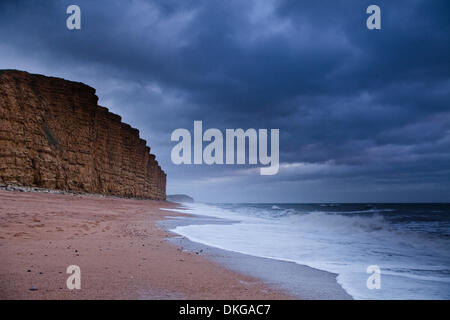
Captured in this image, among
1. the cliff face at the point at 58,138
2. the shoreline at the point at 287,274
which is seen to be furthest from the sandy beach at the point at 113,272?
the cliff face at the point at 58,138

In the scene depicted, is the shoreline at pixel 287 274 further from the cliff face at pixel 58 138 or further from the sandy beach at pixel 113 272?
the cliff face at pixel 58 138

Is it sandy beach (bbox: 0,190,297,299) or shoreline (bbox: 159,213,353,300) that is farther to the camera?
shoreline (bbox: 159,213,353,300)

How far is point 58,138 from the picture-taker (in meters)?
25.2

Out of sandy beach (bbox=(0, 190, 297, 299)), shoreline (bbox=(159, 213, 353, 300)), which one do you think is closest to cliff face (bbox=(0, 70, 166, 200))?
sandy beach (bbox=(0, 190, 297, 299))

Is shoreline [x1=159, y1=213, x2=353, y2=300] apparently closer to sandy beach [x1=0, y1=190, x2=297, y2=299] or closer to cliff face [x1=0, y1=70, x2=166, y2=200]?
sandy beach [x1=0, y1=190, x2=297, y2=299]

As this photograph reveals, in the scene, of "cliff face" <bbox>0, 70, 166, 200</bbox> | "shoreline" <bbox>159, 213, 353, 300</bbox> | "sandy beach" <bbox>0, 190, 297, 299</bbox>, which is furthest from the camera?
"cliff face" <bbox>0, 70, 166, 200</bbox>

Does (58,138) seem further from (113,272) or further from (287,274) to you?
(287,274)

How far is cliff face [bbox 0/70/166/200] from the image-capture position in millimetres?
19969

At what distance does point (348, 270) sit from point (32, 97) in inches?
1105

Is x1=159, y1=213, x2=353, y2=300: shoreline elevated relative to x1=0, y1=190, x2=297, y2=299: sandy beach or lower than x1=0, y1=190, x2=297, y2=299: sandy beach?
lower

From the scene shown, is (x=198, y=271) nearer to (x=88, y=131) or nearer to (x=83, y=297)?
(x=83, y=297)

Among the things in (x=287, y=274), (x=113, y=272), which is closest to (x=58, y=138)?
(x=113, y=272)

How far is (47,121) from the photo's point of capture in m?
24.2

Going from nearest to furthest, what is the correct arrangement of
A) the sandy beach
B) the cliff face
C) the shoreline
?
the sandy beach < the shoreline < the cliff face
